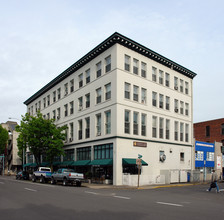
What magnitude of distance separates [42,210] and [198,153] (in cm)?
3785

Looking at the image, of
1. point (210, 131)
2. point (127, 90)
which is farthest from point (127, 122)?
point (210, 131)

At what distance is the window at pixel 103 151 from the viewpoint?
3369 cm

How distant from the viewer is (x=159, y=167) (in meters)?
37.7

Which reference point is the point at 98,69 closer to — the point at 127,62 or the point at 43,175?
the point at 127,62

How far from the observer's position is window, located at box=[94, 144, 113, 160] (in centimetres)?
3369

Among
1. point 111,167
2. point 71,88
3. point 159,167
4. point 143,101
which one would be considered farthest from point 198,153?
point 71,88

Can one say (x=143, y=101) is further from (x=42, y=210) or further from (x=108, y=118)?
(x=42, y=210)

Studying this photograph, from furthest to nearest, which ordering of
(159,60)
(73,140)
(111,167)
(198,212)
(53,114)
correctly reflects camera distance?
(53,114) < (73,140) < (159,60) < (111,167) < (198,212)

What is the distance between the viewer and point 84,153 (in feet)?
130

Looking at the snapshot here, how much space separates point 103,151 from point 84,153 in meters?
5.32

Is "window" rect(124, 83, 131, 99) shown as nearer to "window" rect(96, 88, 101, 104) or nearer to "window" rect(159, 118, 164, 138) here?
"window" rect(96, 88, 101, 104)

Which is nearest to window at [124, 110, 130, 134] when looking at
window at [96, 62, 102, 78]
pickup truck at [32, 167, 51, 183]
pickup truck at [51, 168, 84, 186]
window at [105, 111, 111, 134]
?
window at [105, 111, 111, 134]

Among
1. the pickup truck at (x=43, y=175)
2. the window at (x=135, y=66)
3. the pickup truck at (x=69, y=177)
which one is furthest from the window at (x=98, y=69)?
the pickup truck at (x=43, y=175)

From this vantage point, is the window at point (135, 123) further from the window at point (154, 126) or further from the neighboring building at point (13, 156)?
the neighboring building at point (13, 156)
